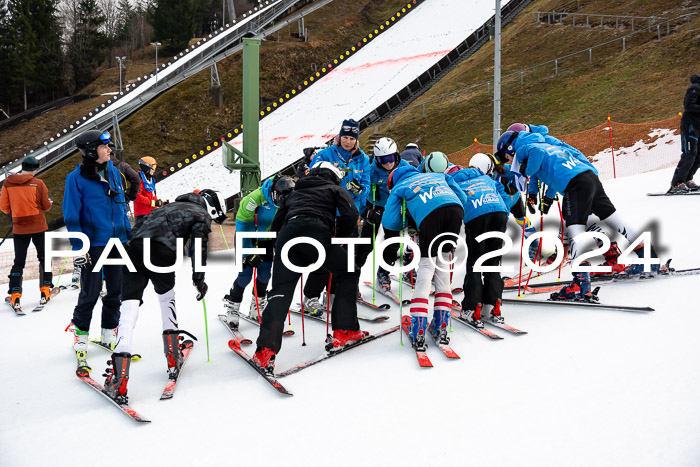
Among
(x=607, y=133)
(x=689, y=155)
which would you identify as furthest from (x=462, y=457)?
(x=607, y=133)

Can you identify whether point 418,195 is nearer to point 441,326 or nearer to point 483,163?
point 441,326

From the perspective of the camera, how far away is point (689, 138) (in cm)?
969

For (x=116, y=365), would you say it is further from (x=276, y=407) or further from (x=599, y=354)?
(x=599, y=354)

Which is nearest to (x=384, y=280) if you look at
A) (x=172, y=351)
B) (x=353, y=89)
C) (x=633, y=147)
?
(x=172, y=351)

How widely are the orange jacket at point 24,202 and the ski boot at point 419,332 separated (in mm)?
5135

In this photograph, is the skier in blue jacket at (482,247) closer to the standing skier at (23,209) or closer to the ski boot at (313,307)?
the ski boot at (313,307)

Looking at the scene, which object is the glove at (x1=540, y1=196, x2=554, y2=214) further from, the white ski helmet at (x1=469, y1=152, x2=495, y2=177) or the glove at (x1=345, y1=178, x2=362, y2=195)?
the glove at (x1=345, y1=178, x2=362, y2=195)

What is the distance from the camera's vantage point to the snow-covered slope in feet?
10.7

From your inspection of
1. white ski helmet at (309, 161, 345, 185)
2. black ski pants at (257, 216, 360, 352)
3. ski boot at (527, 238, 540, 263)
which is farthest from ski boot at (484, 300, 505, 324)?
ski boot at (527, 238, 540, 263)

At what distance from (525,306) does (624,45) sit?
25.4m

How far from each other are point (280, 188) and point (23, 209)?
4.18 metres

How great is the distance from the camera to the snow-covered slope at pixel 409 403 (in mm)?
3252

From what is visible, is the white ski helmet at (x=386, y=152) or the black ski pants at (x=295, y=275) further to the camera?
the white ski helmet at (x=386, y=152)

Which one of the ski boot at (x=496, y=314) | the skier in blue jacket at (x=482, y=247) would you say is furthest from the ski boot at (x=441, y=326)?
the ski boot at (x=496, y=314)
